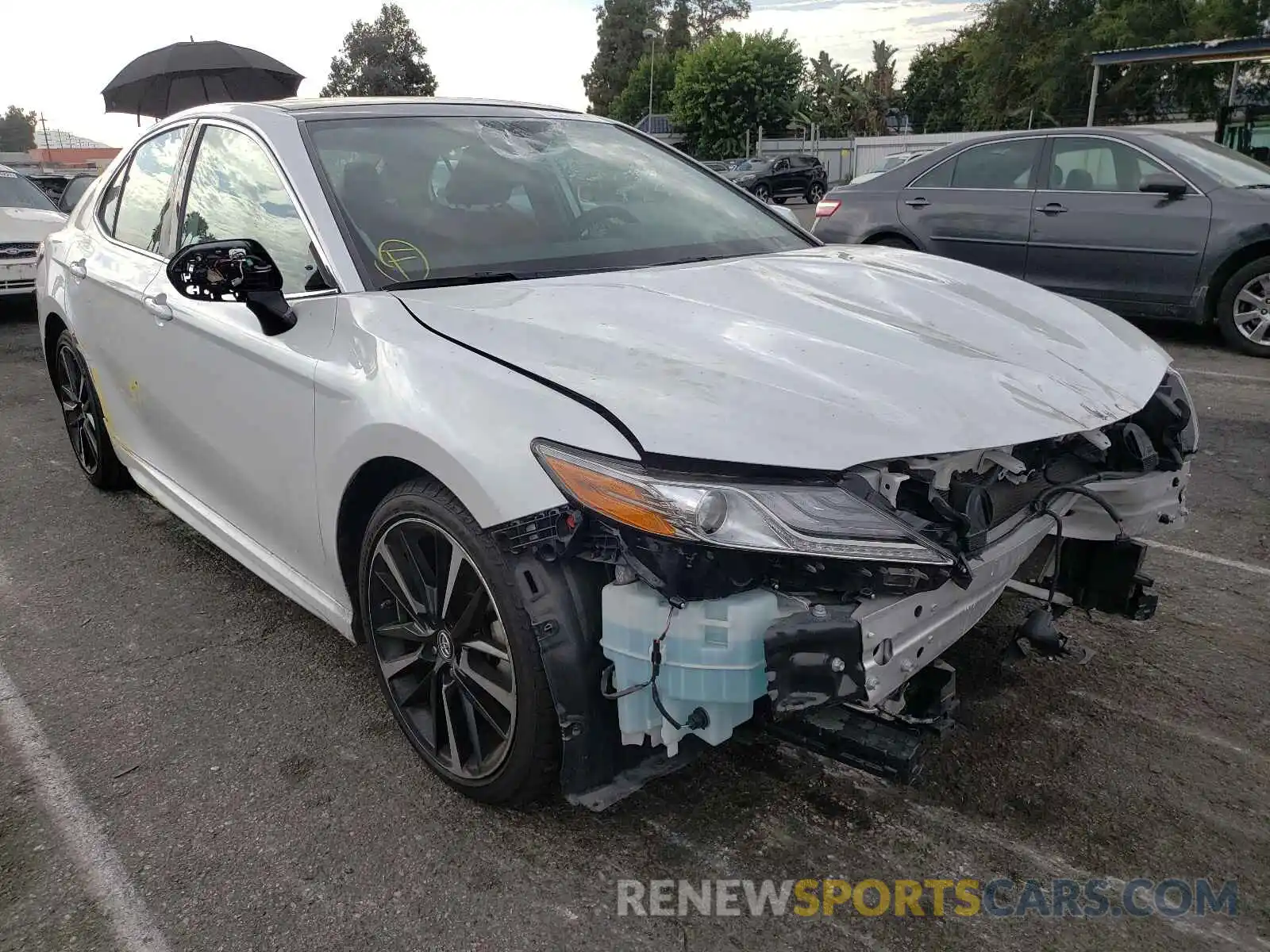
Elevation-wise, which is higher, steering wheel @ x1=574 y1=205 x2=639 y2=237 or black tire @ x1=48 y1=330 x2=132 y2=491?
steering wheel @ x1=574 y1=205 x2=639 y2=237

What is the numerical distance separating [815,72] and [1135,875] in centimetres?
6311

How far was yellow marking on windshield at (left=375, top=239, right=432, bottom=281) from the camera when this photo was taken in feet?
8.41

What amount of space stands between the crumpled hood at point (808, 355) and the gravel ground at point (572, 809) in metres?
0.80

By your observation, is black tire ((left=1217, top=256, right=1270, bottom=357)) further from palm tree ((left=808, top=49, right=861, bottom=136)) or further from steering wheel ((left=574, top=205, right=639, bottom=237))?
palm tree ((left=808, top=49, right=861, bottom=136))

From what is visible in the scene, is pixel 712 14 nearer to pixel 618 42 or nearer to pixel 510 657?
pixel 618 42

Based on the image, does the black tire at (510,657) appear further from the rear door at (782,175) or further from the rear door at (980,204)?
the rear door at (782,175)

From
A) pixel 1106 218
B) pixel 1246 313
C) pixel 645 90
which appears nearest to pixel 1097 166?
pixel 1106 218

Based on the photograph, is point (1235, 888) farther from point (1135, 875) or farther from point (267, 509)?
point (267, 509)

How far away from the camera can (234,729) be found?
2.77 meters


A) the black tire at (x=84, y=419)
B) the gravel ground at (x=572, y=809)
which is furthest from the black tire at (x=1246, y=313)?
the black tire at (x=84, y=419)

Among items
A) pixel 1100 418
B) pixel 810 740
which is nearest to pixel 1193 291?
pixel 1100 418

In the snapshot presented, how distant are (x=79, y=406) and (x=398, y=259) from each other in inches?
112

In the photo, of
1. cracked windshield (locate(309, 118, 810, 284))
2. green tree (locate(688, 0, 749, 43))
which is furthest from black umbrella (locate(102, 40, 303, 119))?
green tree (locate(688, 0, 749, 43))

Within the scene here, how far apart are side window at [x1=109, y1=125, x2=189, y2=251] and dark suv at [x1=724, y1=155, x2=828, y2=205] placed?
92.2 ft
